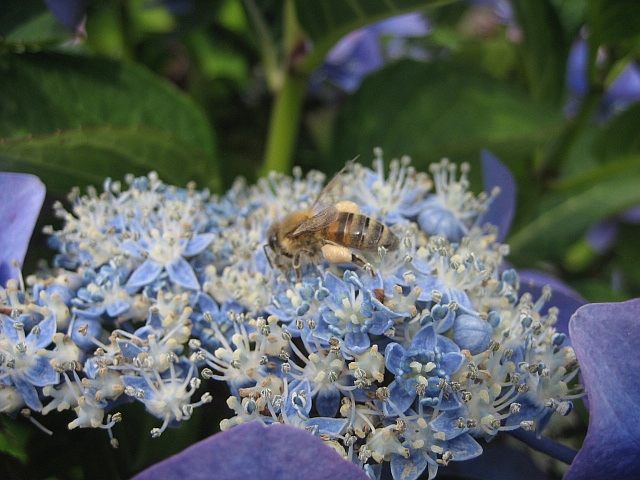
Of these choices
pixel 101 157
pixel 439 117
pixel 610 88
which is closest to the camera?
pixel 101 157

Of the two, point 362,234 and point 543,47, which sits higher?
point 543,47

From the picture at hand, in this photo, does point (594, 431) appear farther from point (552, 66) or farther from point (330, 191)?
point (552, 66)

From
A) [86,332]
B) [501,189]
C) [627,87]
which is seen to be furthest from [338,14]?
[627,87]

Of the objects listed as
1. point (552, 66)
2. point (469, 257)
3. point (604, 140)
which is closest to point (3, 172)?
point (469, 257)

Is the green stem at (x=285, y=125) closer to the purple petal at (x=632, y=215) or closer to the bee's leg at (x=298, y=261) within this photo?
the bee's leg at (x=298, y=261)

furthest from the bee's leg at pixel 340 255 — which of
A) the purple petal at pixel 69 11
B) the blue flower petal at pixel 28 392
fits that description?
the purple petal at pixel 69 11

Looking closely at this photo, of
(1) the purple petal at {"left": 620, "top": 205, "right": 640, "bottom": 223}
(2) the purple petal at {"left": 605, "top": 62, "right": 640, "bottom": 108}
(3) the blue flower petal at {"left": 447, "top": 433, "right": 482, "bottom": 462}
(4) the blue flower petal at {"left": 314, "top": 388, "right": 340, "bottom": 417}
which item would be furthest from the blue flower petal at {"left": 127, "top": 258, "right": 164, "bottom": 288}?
(1) the purple petal at {"left": 620, "top": 205, "right": 640, "bottom": 223}

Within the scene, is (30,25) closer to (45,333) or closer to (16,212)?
(16,212)
